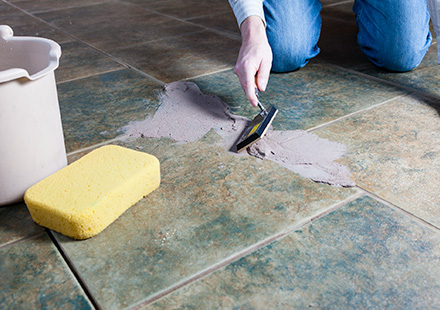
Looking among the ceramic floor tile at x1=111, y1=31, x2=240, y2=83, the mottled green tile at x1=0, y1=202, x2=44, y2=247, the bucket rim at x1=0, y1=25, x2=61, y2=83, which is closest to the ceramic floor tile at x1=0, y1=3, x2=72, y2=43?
the ceramic floor tile at x1=111, y1=31, x2=240, y2=83

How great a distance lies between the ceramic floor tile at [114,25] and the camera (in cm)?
263

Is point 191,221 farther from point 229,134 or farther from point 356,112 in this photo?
A: point 356,112

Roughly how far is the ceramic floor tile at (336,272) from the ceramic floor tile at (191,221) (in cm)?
6

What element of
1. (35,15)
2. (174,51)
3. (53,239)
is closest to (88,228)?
(53,239)

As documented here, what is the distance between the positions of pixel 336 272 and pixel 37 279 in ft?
2.17

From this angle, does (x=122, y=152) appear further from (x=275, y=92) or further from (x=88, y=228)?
(x=275, y=92)

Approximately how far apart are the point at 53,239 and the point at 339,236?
27.9 inches

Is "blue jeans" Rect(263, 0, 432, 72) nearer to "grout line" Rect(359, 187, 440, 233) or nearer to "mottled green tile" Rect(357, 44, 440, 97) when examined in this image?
Answer: "mottled green tile" Rect(357, 44, 440, 97)

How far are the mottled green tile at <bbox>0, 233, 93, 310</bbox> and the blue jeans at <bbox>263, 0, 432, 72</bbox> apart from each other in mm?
1377

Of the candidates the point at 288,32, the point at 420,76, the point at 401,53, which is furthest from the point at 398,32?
the point at 288,32

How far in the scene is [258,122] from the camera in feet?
4.75

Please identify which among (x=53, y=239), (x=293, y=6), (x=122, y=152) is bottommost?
(x=53, y=239)

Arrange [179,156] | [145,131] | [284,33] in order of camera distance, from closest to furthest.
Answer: [179,156] < [145,131] < [284,33]

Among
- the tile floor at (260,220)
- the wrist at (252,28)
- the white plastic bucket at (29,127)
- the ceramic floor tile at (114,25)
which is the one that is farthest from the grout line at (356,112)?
the ceramic floor tile at (114,25)
